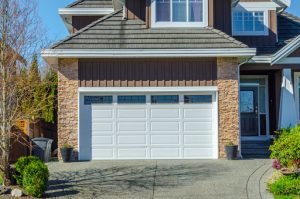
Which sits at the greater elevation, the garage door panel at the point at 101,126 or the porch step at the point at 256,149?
the garage door panel at the point at 101,126

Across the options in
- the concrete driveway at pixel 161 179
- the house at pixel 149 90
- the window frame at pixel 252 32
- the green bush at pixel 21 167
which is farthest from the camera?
the window frame at pixel 252 32

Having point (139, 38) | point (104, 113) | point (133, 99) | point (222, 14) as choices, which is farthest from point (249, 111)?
point (104, 113)

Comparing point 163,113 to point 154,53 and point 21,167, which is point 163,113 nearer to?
point 154,53

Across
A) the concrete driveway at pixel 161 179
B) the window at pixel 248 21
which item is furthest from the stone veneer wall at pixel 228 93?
the window at pixel 248 21

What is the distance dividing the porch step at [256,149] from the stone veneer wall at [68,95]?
6.40 metres

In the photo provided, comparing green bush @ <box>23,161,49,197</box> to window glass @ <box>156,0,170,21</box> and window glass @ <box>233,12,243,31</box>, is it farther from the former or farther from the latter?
window glass @ <box>233,12,243,31</box>

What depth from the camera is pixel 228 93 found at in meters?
15.3

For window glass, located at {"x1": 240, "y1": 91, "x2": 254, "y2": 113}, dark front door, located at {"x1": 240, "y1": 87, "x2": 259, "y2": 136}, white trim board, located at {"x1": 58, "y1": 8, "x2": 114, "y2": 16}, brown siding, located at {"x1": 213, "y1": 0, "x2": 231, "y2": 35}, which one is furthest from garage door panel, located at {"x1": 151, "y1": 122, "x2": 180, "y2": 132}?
white trim board, located at {"x1": 58, "y1": 8, "x2": 114, "y2": 16}

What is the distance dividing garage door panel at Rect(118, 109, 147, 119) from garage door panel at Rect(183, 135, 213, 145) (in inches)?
67.5

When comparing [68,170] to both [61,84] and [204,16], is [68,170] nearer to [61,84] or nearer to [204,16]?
[61,84]

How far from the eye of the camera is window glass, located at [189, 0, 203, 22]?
16234mm

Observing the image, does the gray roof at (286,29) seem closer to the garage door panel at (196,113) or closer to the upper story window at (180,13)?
the upper story window at (180,13)

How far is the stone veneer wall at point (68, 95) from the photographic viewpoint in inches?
598

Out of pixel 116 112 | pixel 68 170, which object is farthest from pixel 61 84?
pixel 68 170
